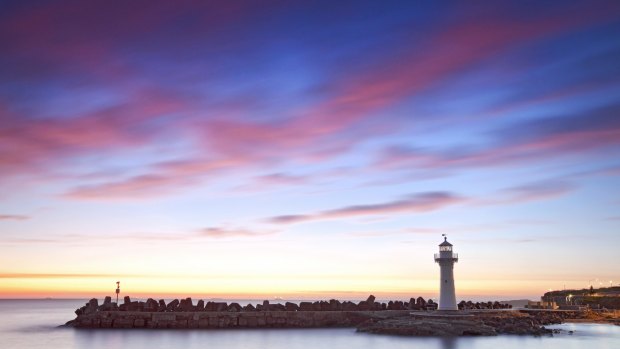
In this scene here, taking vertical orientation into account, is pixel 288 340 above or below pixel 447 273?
below

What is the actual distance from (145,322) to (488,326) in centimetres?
2730

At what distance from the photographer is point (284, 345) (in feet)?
142

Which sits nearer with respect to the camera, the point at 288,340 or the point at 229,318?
the point at 288,340

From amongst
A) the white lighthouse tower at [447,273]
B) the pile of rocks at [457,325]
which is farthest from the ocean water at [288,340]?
the white lighthouse tower at [447,273]

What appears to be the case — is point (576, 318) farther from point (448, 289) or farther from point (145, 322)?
point (145, 322)

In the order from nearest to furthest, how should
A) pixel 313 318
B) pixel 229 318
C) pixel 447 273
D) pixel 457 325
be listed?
pixel 457 325 < pixel 447 273 < pixel 229 318 < pixel 313 318

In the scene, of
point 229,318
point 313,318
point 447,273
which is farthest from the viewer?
point 313,318

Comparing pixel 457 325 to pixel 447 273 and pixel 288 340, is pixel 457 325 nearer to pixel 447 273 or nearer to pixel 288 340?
pixel 447 273

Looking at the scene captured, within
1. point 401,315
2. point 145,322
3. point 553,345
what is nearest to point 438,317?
point 401,315

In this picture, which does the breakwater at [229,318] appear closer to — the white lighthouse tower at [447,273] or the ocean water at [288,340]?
the ocean water at [288,340]

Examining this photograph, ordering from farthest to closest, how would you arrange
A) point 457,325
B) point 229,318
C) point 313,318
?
point 313,318 < point 229,318 < point 457,325

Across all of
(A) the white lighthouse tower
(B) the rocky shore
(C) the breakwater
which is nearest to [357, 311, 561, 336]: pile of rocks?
(B) the rocky shore

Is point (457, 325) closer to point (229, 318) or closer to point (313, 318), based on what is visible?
point (313, 318)

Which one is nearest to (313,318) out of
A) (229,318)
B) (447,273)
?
(229,318)
